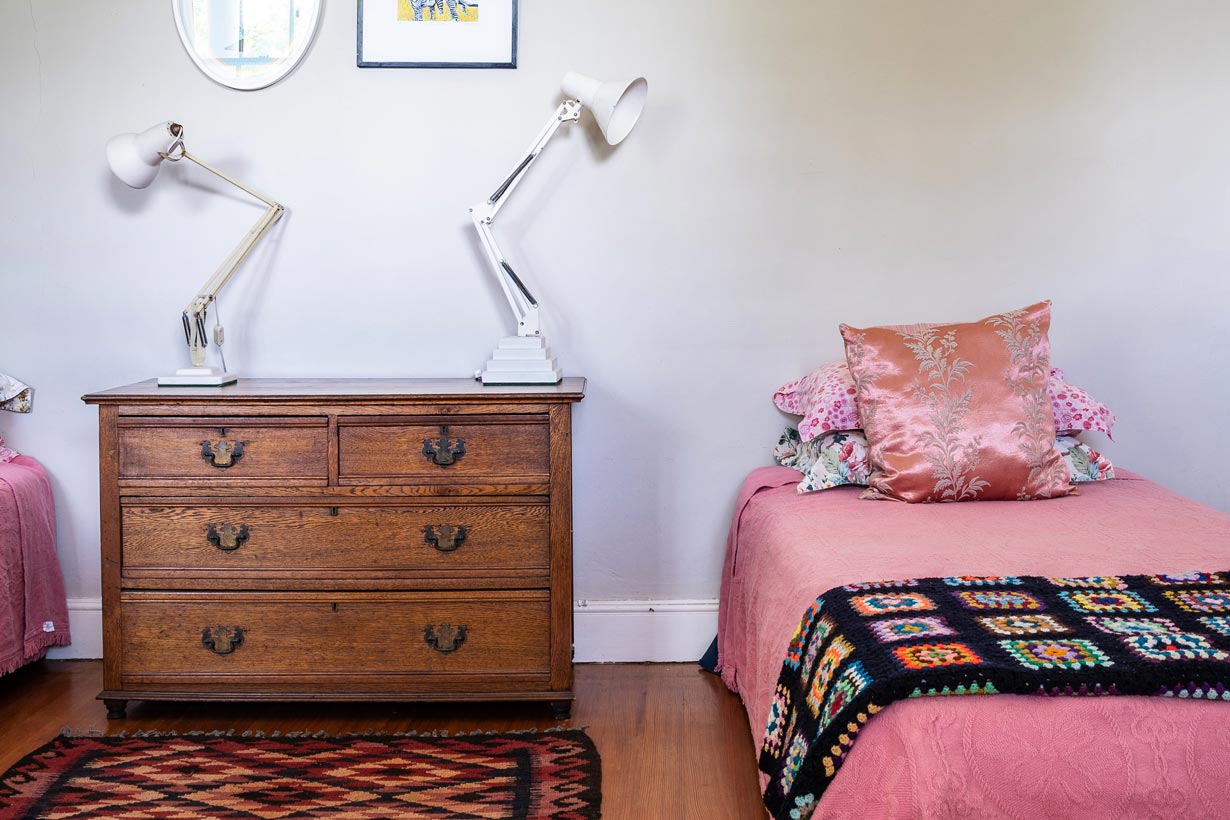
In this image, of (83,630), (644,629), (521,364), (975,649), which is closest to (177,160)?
(521,364)

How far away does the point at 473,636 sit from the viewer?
237 cm

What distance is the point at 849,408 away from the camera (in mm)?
2418

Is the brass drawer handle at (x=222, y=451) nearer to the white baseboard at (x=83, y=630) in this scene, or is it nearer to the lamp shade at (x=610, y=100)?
the white baseboard at (x=83, y=630)

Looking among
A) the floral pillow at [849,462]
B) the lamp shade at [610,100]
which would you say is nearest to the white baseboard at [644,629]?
the floral pillow at [849,462]

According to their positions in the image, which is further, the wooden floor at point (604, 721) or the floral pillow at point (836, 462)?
the floral pillow at point (836, 462)

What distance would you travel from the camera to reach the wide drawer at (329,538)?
7.72 feet

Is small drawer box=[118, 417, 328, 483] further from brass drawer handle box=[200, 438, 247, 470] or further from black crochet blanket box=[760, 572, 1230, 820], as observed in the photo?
black crochet blanket box=[760, 572, 1230, 820]

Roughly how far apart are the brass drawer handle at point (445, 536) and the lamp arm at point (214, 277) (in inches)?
29.6

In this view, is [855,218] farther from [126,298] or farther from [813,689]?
[126,298]

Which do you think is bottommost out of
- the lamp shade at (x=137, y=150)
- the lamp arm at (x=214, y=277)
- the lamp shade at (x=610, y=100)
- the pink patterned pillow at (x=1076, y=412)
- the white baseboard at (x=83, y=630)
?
the white baseboard at (x=83, y=630)

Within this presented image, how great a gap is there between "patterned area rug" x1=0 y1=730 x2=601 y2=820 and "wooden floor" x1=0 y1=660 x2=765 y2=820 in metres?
0.07

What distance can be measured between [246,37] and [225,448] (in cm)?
109

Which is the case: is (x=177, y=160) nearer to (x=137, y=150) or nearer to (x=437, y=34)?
(x=137, y=150)

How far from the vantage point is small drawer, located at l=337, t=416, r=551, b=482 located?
234cm
